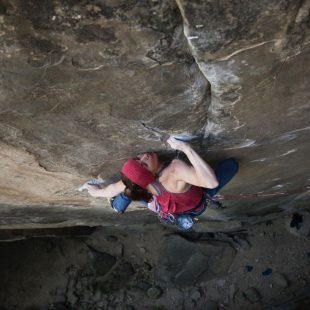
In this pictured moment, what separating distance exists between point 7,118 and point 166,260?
4.63 meters

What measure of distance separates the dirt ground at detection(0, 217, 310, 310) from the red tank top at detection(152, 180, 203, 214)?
301cm

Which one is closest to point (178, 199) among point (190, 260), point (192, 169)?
point (192, 169)

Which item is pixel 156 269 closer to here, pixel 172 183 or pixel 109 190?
pixel 109 190

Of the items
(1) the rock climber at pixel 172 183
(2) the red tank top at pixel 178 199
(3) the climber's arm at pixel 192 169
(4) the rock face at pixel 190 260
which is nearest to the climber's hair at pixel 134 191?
(1) the rock climber at pixel 172 183

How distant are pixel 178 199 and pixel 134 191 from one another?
0.39 metres

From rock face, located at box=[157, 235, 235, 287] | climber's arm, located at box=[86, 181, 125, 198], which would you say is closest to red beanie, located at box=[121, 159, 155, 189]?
climber's arm, located at box=[86, 181, 125, 198]

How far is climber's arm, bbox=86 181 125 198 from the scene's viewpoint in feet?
9.33

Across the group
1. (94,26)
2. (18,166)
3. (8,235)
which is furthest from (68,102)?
(8,235)

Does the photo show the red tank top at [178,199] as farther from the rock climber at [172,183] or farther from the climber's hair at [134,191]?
the climber's hair at [134,191]

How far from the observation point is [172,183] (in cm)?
256

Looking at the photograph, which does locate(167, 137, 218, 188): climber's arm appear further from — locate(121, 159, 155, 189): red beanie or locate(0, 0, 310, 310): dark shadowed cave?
locate(121, 159, 155, 189): red beanie

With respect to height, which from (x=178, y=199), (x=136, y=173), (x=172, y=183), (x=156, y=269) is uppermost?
(x=136, y=173)

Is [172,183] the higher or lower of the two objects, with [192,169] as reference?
lower

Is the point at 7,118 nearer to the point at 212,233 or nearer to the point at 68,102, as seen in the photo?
the point at 68,102
